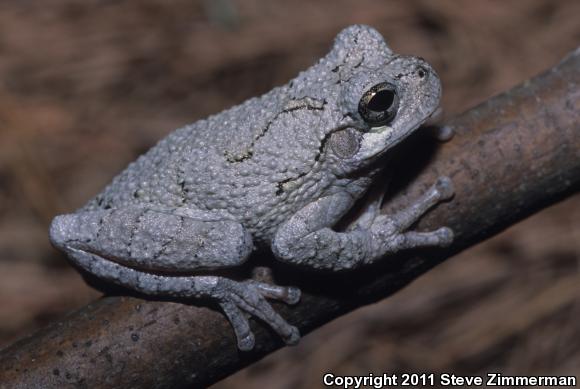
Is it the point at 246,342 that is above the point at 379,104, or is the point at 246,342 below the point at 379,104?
below

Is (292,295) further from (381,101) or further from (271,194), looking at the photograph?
(381,101)

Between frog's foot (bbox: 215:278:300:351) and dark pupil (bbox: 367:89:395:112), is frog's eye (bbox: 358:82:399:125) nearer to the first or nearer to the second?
dark pupil (bbox: 367:89:395:112)

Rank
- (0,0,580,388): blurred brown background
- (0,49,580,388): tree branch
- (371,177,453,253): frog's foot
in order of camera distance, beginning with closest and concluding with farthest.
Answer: (0,49,580,388): tree branch
(371,177,453,253): frog's foot
(0,0,580,388): blurred brown background

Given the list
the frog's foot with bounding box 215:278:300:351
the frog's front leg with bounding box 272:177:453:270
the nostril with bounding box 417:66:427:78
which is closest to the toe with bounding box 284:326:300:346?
the frog's foot with bounding box 215:278:300:351

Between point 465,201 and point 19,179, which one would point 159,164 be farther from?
point 19,179

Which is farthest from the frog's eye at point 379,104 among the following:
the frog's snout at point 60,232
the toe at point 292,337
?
the frog's snout at point 60,232

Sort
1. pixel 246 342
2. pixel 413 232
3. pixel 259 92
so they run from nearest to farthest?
pixel 246 342 < pixel 413 232 < pixel 259 92

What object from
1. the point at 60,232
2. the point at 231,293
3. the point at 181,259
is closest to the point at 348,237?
the point at 231,293
